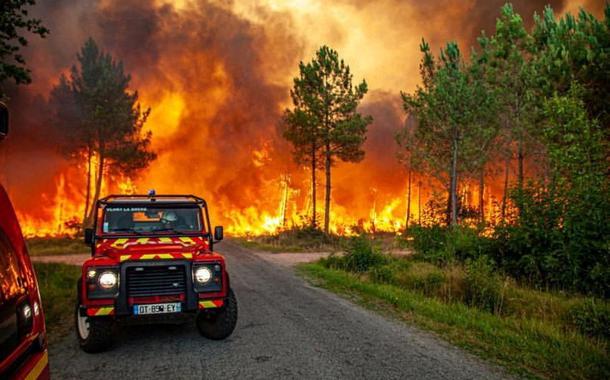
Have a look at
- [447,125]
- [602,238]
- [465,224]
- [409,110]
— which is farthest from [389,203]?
[602,238]

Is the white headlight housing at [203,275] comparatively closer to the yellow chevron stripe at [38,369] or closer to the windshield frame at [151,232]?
the windshield frame at [151,232]

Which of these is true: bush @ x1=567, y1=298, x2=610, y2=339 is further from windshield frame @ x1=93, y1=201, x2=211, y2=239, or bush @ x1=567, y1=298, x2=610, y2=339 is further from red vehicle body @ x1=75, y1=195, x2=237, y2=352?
windshield frame @ x1=93, y1=201, x2=211, y2=239

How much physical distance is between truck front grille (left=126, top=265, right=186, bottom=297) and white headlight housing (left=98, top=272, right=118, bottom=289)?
0.19 metres

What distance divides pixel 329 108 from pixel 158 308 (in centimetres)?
2630

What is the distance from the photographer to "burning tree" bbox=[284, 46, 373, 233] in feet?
99.0

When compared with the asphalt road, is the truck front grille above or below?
above

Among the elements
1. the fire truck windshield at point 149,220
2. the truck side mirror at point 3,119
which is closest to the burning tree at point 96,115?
the fire truck windshield at point 149,220

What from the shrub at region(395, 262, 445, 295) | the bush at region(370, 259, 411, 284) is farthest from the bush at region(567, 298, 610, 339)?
the bush at region(370, 259, 411, 284)

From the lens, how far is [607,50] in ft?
49.6

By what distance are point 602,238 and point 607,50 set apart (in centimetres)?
855

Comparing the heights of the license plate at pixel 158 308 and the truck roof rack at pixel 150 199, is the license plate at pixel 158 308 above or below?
below

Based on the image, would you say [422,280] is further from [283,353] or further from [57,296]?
[57,296]

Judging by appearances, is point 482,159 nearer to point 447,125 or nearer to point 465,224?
point 447,125

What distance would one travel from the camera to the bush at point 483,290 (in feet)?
31.8
